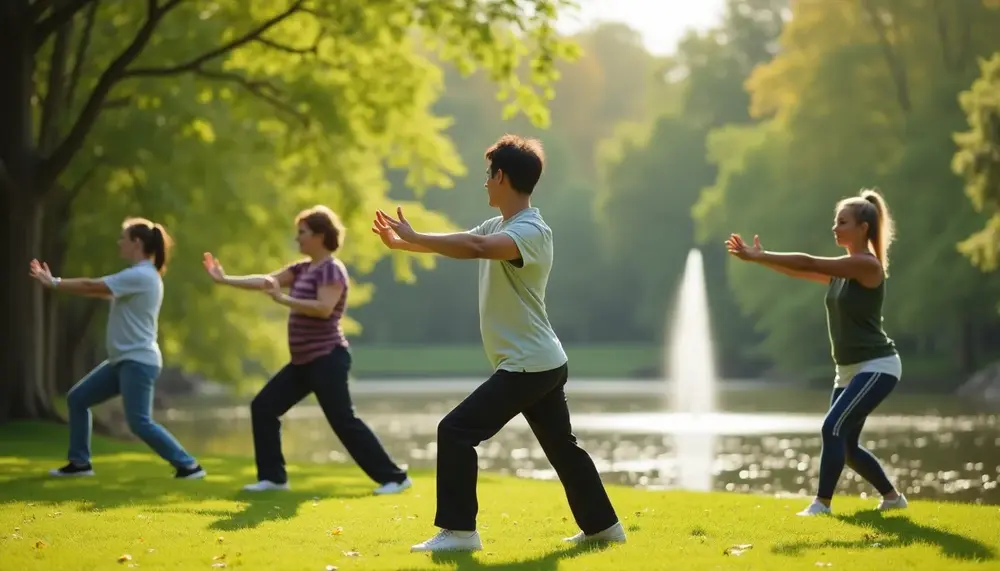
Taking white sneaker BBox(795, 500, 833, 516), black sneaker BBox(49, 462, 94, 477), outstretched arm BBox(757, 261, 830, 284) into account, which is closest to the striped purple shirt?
black sneaker BBox(49, 462, 94, 477)

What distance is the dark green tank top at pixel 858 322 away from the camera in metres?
9.15

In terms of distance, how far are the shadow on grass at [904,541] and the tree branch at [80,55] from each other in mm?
14410

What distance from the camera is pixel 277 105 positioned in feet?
64.4

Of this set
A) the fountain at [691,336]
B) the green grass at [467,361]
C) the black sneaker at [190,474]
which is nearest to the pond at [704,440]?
the black sneaker at [190,474]

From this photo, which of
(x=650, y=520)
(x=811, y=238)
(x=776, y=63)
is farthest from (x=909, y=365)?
(x=650, y=520)

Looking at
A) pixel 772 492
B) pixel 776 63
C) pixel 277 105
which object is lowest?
pixel 772 492

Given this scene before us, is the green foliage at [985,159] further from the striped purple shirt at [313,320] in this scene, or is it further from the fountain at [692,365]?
the striped purple shirt at [313,320]

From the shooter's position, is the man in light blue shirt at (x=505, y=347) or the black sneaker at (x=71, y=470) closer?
the man in light blue shirt at (x=505, y=347)

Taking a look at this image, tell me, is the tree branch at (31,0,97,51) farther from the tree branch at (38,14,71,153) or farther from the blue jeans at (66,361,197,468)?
the blue jeans at (66,361,197,468)

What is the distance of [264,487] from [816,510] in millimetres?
4273

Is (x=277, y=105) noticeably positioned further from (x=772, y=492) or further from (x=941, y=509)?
(x=941, y=509)

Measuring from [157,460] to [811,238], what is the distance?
112 feet

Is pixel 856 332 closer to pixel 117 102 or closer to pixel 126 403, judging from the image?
pixel 126 403

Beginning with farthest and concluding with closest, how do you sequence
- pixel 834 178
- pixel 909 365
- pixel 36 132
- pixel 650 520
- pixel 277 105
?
pixel 909 365 < pixel 834 178 < pixel 36 132 < pixel 277 105 < pixel 650 520
